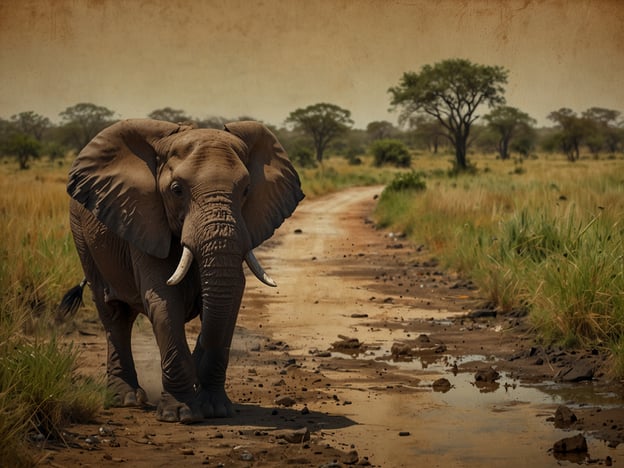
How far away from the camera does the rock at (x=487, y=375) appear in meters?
8.10

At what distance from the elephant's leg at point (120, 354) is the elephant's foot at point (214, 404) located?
2.36ft

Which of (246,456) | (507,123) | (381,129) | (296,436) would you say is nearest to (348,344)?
(296,436)

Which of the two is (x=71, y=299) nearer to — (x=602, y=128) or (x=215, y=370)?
(x=215, y=370)

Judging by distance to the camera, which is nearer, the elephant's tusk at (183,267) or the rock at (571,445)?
the rock at (571,445)

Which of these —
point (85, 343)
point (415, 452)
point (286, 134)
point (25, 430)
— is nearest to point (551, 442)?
point (415, 452)

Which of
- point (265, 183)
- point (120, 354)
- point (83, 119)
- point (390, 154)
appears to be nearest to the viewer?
point (265, 183)

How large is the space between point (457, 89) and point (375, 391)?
39.6m

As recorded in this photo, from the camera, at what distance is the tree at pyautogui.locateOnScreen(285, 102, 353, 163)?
6675cm

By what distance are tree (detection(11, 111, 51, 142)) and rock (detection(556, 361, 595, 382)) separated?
184ft

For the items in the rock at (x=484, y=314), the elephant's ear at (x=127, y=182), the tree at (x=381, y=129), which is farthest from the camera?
the tree at (x=381, y=129)

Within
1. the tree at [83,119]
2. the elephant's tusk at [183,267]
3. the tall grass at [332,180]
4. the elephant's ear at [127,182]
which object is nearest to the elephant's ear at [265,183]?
the elephant's ear at [127,182]

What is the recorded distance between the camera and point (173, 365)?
655 cm

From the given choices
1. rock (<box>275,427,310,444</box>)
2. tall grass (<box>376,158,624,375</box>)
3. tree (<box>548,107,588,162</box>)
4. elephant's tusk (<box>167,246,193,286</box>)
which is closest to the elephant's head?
elephant's tusk (<box>167,246,193,286</box>)

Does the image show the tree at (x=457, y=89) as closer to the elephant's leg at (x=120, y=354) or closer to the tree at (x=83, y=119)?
the tree at (x=83, y=119)
